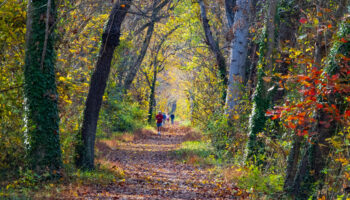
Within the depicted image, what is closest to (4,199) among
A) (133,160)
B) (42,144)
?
(42,144)

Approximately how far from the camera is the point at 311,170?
625 centimetres

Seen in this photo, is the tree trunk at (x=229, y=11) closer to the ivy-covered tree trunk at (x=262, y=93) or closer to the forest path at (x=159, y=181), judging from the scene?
the ivy-covered tree trunk at (x=262, y=93)

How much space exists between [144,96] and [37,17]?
26.9m

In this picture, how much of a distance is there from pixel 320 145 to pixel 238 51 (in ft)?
23.3

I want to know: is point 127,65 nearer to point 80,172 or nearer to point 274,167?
point 80,172

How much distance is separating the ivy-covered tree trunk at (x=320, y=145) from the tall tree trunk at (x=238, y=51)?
5.75m

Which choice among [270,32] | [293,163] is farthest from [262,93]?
[293,163]

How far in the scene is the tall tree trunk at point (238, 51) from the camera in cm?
1213

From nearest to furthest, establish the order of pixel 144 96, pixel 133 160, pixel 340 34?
1. pixel 340 34
2. pixel 133 160
3. pixel 144 96

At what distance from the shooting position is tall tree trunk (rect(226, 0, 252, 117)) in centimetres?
1213

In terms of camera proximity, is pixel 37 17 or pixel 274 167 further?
pixel 274 167

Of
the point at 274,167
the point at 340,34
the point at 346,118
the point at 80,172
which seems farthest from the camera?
the point at 80,172

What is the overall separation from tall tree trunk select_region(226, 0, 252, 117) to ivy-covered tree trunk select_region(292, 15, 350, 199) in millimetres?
5749

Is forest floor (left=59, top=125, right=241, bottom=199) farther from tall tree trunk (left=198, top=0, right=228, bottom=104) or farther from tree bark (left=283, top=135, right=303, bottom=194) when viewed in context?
tall tree trunk (left=198, top=0, right=228, bottom=104)
